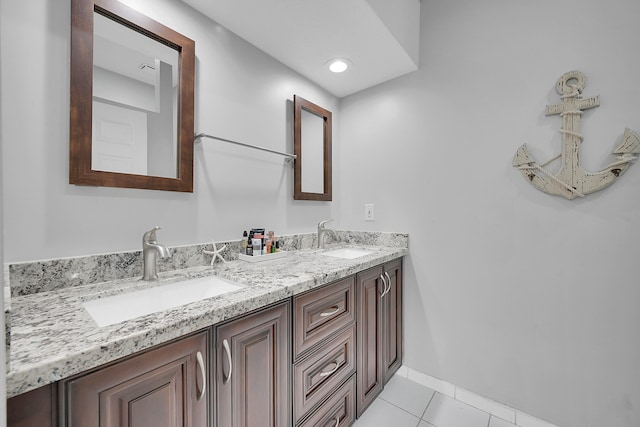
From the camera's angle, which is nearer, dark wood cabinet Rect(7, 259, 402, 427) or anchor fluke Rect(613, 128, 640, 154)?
dark wood cabinet Rect(7, 259, 402, 427)

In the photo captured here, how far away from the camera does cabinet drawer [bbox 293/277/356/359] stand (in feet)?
3.62

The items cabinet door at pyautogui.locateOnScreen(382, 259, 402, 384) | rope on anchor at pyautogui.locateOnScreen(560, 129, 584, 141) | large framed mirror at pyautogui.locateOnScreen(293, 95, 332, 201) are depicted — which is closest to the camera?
rope on anchor at pyautogui.locateOnScreen(560, 129, 584, 141)

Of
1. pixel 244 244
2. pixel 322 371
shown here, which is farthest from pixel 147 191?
pixel 322 371

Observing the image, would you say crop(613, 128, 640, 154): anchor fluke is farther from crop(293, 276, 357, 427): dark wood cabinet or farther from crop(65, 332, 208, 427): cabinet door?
crop(65, 332, 208, 427): cabinet door

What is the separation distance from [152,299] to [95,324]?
0.34m

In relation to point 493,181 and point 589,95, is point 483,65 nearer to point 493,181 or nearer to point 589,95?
point 589,95

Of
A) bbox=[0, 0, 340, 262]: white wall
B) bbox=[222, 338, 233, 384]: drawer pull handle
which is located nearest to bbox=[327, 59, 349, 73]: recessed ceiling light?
bbox=[0, 0, 340, 262]: white wall

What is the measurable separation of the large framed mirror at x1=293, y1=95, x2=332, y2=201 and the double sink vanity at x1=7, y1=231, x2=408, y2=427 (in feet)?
1.93

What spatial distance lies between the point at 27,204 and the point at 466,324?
2.15 meters

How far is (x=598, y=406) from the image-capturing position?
1.33 m

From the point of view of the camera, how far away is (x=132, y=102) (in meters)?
1.18

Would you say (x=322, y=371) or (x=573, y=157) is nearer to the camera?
(x=322, y=371)

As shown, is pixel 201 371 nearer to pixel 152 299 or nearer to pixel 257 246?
pixel 152 299

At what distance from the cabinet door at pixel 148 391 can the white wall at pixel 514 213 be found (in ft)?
4.93
